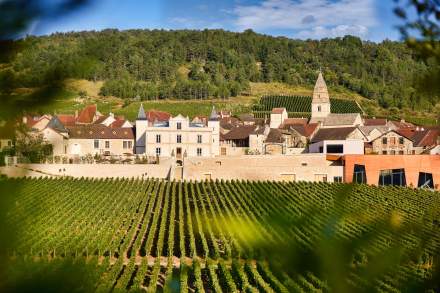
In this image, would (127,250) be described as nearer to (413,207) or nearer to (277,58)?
(413,207)

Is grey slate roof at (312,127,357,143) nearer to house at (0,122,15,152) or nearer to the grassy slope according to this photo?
the grassy slope

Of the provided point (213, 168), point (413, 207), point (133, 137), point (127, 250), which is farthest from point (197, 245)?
point (133, 137)

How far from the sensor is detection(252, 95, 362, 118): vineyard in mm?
86450

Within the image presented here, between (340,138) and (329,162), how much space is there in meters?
3.14

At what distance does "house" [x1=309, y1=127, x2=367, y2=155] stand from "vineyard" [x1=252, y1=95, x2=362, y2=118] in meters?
38.0

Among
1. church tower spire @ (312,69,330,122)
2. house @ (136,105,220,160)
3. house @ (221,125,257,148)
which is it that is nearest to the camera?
house @ (136,105,220,160)

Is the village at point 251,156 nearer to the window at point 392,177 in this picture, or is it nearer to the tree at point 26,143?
the window at point 392,177

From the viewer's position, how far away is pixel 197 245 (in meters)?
22.5

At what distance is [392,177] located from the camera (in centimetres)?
4153

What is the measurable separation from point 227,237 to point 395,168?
40977 mm

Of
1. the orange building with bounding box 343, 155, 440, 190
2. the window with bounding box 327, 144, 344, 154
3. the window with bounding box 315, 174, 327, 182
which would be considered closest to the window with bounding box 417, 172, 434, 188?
the orange building with bounding box 343, 155, 440, 190

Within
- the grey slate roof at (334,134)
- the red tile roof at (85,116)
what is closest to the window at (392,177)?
→ the grey slate roof at (334,134)

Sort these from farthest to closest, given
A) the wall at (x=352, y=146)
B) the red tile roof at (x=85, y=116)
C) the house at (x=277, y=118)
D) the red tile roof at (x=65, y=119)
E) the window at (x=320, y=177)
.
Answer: the house at (x=277, y=118)
the wall at (x=352, y=146)
the window at (x=320, y=177)
the red tile roof at (x=85, y=116)
the red tile roof at (x=65, y=119)

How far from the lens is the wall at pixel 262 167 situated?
41.6m
